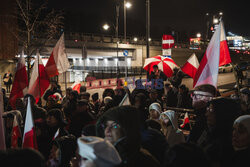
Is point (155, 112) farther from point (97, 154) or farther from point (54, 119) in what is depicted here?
point (97, 154)

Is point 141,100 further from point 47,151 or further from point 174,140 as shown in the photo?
point 47,151

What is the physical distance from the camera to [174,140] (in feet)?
11.8

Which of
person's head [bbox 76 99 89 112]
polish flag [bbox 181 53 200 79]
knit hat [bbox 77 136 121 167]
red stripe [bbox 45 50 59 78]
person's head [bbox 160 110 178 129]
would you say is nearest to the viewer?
knit hat [bbox 77 136 121 167]

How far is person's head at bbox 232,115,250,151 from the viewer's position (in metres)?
2.47

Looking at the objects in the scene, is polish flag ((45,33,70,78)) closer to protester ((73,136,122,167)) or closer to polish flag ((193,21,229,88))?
polish flag ((193,21,229,88))

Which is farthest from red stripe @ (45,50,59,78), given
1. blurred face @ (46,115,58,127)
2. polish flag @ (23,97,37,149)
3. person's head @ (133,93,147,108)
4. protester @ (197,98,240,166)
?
protester @ (197,98,240,166)

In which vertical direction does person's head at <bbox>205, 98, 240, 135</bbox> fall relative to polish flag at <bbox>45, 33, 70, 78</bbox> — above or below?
A: below

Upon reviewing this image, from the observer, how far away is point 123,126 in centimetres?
194

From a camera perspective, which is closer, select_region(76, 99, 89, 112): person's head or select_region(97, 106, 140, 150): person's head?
select_region(97, 106, 140, 150): person's head

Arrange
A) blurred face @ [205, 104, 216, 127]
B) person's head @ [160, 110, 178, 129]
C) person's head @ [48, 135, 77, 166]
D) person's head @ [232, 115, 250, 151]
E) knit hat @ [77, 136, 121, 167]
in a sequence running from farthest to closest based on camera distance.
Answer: person's head @ [160, 110, 178, 129]
person's head @ [48, 135, 77, 166]
blurred face @ [205, 104, 216, 127]
person's head @ [232, 115, 250, 151]
knit hat @ [77, 136, 121, 167]

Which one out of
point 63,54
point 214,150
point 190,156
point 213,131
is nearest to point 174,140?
point 213,131

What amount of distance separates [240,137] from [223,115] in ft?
0.92

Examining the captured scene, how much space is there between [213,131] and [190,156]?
1188 mm

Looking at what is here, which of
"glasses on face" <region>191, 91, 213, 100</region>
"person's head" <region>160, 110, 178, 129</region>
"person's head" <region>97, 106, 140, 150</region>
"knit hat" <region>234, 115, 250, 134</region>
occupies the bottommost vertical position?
"person's head" <region>160, 110, 178, 129</region>
